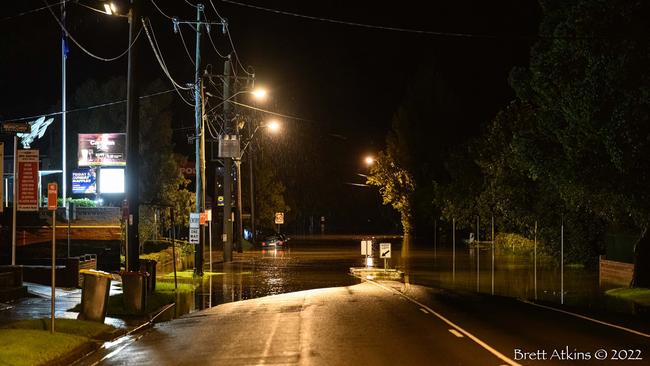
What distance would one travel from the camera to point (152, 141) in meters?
56.2

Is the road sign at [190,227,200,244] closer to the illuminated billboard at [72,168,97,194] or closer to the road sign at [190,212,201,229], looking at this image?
the road sign at [190,212,201,229]

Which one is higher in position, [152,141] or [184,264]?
[152,141]

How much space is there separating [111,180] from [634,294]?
27557 millimetres

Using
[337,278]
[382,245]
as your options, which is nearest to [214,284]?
[337,278]

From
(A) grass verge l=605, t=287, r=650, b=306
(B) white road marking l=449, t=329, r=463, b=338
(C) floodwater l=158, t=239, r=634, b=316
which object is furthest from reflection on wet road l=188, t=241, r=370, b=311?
(A) grass verge l=605, t=287, r=650, b=306

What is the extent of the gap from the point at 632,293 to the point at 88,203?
29718 millimetres

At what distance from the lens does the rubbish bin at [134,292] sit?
64.6 feet

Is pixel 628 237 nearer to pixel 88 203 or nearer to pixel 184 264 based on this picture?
pixel 184 264

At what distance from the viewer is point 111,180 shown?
141ft

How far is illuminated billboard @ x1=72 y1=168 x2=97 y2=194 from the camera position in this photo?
44062 millimetres

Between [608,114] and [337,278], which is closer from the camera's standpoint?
[608,114]

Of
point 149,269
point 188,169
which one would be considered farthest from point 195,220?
point 188,169

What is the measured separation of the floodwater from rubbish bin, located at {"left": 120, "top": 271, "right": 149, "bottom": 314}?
6.72 ft

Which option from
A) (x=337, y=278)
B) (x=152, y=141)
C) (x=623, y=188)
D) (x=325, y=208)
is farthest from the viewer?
(x=325, y=208)
